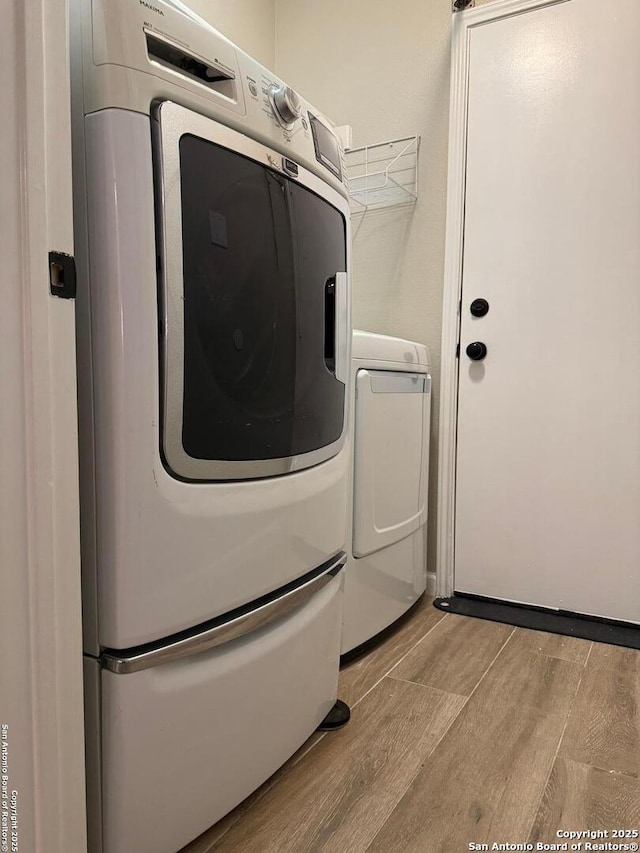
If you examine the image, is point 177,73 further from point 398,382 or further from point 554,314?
point 554,314

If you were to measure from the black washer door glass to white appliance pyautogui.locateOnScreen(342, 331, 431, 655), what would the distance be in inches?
17.3

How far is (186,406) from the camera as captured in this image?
765 mm

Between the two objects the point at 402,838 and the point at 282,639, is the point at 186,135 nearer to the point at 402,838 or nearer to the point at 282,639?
the point at 282,639

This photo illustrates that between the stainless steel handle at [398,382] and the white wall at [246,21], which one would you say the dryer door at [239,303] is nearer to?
the stainless steel handle at [398,382]

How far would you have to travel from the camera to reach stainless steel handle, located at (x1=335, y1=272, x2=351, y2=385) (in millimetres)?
1108

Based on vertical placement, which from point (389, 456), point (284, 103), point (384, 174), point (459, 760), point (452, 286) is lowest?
point (459, 760)

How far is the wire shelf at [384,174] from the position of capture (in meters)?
2.00

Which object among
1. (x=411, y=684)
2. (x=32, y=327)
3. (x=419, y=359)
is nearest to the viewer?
(x=32, y=327)

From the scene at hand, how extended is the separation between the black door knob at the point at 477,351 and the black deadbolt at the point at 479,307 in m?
0.09

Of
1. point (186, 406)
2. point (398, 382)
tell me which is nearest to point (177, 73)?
point (186, 406)

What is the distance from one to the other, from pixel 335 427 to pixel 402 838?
2.20ft

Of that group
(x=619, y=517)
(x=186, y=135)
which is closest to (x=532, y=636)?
(x=619, y=517)

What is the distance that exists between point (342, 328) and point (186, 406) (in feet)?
1.49

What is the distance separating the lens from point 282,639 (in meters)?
0.97
